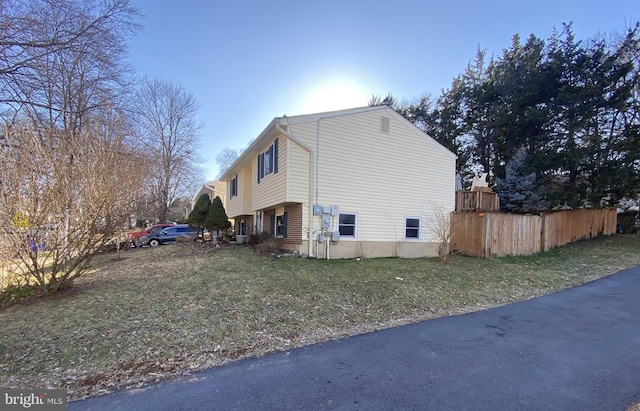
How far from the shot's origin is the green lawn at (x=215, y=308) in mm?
4137

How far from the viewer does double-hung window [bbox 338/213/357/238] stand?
39.9 feet

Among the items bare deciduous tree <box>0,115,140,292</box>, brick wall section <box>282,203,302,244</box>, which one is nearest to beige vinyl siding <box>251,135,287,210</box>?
brick wall section <box>282,203,302,244</box>

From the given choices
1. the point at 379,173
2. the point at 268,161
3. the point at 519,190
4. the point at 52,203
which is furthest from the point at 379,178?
the point at 52,203

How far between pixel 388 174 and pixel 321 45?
215 inches

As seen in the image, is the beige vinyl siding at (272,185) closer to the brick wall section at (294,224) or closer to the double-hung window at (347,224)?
the brick wall section at (294,224)

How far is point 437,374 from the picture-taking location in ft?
12.4

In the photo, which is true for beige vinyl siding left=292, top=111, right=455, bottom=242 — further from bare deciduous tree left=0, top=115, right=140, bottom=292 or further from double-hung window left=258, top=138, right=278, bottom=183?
bare deciduous tree left=0, top=115, right=140, bottom=292

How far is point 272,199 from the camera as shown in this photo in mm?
12781

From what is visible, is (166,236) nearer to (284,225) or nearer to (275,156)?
(284,225)

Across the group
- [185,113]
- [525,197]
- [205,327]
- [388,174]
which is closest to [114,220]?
[205,327]

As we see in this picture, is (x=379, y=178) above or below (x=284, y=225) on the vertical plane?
above

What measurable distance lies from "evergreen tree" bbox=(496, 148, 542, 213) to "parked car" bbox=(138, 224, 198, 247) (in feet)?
60.7

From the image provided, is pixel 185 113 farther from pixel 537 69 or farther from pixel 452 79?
pixel 537 69

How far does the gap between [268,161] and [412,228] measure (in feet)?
22.1
